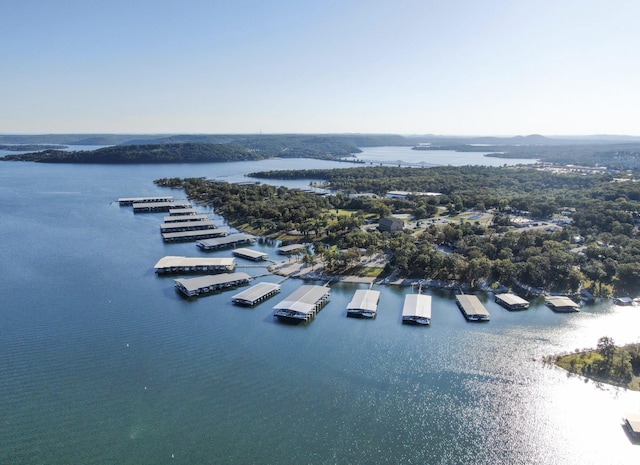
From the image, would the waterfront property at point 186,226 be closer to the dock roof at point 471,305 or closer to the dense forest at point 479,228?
the dense forest at point 479,228

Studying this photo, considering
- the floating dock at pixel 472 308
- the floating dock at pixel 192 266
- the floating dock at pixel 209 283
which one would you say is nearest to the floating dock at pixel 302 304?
the floating dock at pixel 209 283

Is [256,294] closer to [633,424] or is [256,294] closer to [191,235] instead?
[191,235]

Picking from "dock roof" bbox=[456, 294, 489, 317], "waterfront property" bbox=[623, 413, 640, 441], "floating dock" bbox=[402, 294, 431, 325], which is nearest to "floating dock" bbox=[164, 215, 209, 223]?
"floating dock" bbox=[402, 294, 431, 325]

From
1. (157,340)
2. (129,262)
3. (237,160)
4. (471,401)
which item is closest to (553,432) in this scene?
(471,401)

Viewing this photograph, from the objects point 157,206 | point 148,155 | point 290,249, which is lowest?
point 290,249

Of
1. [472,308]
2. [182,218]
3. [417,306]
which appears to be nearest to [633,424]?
[472,308]

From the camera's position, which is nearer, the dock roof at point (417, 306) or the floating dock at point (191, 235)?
the dock roof at point (417, 306)

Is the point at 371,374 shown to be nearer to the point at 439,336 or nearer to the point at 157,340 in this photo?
the point at 439,336
